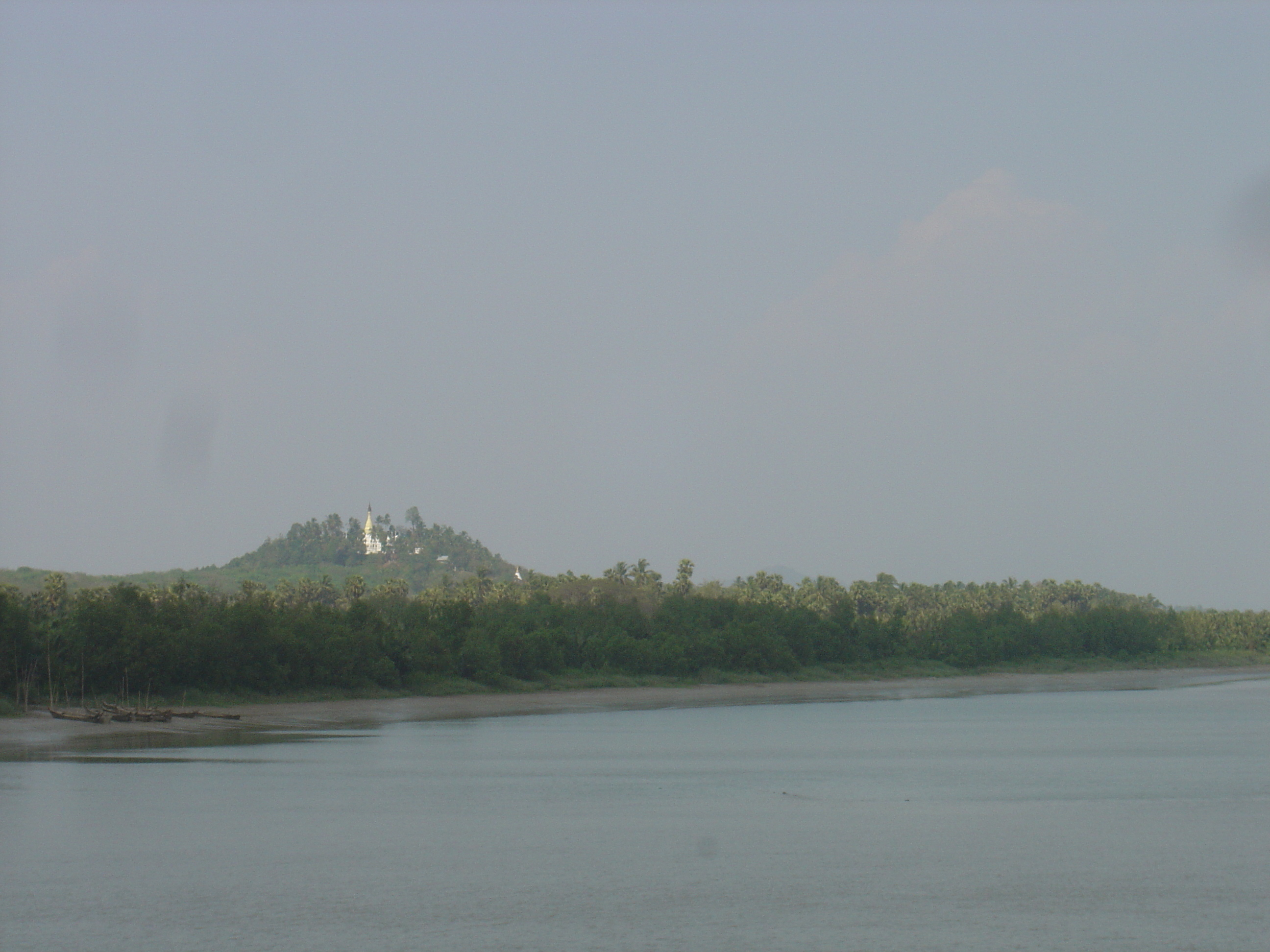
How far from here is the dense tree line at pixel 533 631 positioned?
49.1 metres

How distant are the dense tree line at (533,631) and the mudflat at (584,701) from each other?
80.3 inches

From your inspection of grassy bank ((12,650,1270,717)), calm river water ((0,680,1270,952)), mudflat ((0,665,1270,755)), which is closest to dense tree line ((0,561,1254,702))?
grassy bank ((12,650,1270,717))

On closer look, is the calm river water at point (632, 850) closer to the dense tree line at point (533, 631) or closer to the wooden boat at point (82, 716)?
the wooden boat at point (82, 716)

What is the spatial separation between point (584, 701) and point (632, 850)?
4672 cm

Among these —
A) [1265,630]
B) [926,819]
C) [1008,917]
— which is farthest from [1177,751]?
[1265,630]

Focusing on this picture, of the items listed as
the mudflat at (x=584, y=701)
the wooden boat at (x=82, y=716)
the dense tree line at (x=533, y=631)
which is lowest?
the mudflat at (x=584, y=701)

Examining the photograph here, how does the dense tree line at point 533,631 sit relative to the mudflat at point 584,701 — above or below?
above

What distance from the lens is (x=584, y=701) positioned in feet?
216

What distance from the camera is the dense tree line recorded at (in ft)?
161

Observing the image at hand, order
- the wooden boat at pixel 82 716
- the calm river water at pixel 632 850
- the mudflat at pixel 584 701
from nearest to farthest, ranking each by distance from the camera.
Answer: the calm river water at pixel 632 850, the mudflat at pixel 584 701, the wooden boat at pixel 82 716

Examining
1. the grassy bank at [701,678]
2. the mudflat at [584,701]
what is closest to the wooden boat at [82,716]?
the mudflat at [584,701]

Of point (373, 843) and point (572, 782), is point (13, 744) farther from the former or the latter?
point (373, 843)

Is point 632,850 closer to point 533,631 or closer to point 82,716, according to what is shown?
point 82,716

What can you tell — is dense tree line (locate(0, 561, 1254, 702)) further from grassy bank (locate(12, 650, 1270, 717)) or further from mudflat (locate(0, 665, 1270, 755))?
mudflat (locate(0, 665, 1270, 755))
